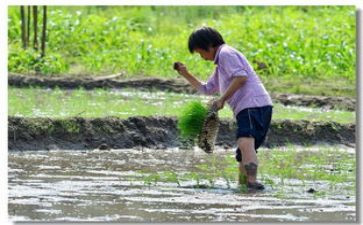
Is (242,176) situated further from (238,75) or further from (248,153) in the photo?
(238,75)

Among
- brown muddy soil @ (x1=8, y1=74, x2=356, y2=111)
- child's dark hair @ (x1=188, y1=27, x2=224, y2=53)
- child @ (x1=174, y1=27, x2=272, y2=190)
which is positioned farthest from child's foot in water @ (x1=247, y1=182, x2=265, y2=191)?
brown muddy soil @ (x1=8, y1=74, x2=356, y2=111)

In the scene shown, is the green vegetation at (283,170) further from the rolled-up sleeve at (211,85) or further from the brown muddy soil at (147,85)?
the brown muddy soil at (147,85)

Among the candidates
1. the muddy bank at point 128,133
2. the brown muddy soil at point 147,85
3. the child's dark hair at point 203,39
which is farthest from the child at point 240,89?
the brown muddy soil at point 147,85

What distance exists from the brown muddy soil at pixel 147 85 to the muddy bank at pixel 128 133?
66.7 inches

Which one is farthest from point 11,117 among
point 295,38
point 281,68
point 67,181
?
point 295,38

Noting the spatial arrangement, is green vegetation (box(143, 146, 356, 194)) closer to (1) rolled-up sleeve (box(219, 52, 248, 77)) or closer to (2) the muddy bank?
(2) the muddy bank

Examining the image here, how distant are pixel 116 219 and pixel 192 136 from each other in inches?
61.3

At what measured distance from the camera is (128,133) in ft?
31.2

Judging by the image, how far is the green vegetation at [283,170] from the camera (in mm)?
7535

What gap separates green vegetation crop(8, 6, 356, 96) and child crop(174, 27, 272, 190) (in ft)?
18.9

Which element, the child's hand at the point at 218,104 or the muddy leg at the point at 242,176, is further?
the muddy leg at the point at 242,176

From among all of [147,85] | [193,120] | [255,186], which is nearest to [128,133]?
[193,120]

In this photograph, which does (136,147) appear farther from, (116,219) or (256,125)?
(116,219)

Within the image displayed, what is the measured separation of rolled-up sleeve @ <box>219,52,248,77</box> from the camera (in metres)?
6.96
